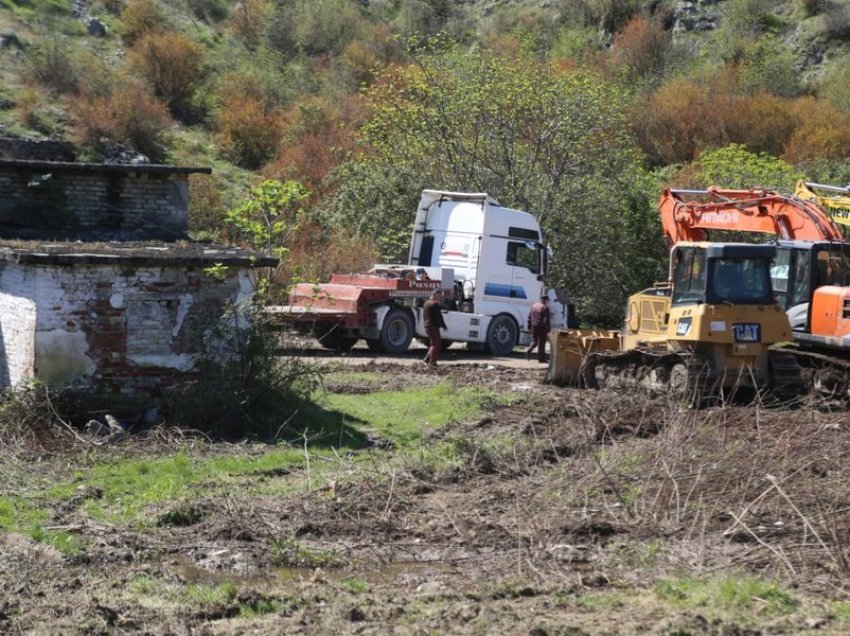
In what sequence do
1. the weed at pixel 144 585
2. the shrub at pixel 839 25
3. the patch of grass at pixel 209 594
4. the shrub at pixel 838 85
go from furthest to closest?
the shrub at pixel 839 25, the shrub at pixel 838 85, the weed at pixel 144 585, the patch of grass at pixel 209 594

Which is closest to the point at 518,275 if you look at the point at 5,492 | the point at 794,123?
the point at 5,492

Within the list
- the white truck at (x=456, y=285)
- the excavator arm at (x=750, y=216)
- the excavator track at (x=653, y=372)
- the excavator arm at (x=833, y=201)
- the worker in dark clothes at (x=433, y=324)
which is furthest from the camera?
the white truck at (x=456, y=285)

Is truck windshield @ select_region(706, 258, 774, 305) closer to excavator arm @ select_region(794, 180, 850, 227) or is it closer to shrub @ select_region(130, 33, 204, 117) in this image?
excavator arm @ select_region(794, 180, 850, 227)

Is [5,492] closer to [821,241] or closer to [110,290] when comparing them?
[110,290]

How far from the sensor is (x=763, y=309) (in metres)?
17.6

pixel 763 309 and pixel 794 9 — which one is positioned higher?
pixel 794 9

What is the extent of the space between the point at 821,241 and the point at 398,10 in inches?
2367

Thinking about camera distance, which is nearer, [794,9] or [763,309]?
[763,309]

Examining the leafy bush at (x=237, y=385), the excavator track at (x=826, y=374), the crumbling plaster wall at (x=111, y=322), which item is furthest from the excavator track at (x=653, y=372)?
the crumbling plaster wall at (x=111, y=322)

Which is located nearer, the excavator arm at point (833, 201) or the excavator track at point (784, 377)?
the excavator track at point (784, 377)

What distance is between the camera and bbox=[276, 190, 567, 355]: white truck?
24875 mm

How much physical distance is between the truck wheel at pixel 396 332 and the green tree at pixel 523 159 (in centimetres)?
678

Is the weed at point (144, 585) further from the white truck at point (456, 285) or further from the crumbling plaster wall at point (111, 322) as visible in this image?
the white truck at point (456, 285)

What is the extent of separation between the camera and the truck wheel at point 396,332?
2500cm
